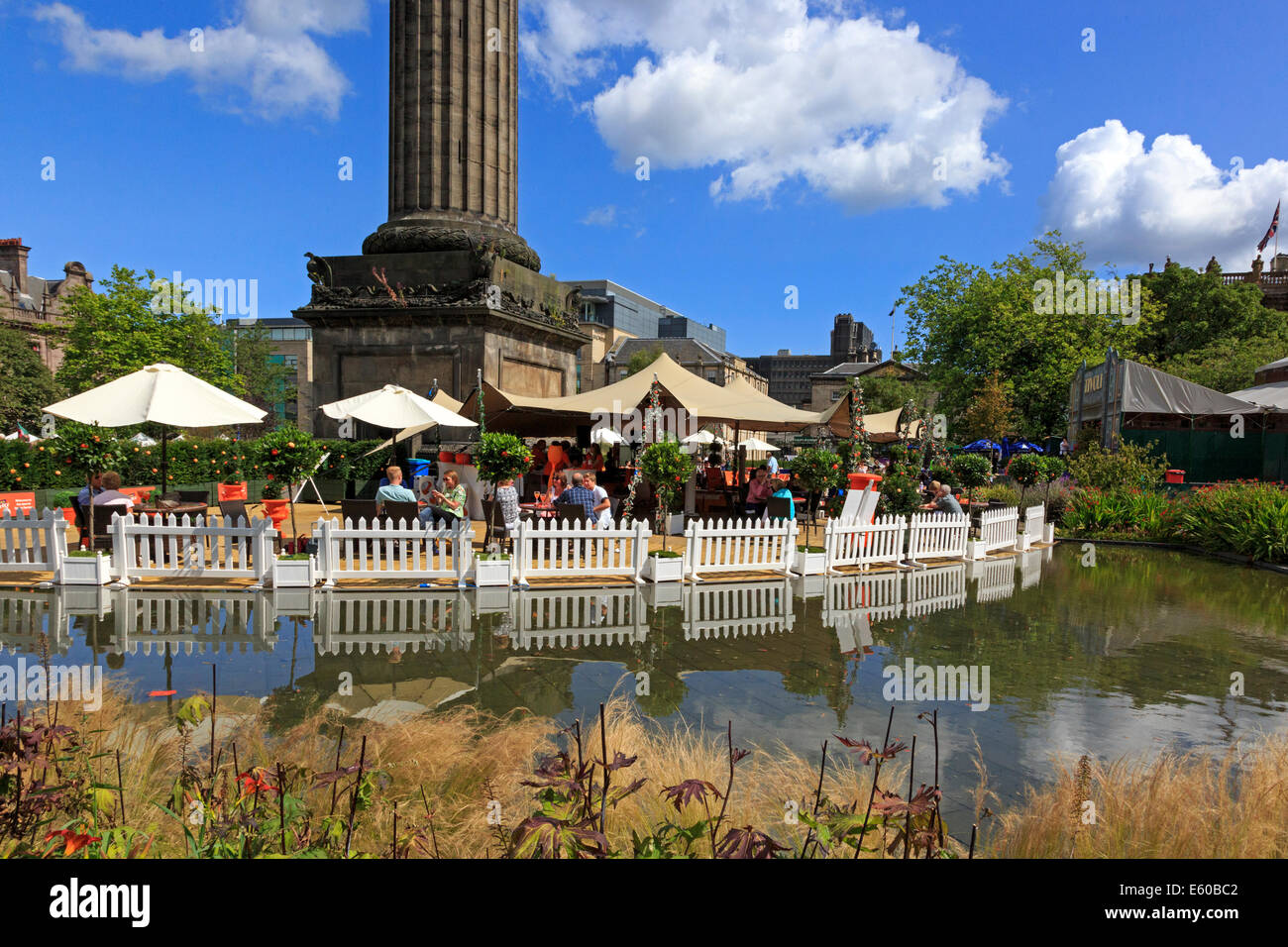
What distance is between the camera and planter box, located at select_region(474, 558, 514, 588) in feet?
32.3

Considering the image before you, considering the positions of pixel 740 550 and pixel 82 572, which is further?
pixel 740 550

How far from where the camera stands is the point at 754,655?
745 cm

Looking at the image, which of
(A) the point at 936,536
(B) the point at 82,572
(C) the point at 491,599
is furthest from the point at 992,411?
(B) the point at 82,572

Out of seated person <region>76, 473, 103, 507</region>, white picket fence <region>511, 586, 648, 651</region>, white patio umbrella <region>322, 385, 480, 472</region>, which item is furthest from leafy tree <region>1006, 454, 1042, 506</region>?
seated person <region>76, 473, 103, 507</region>

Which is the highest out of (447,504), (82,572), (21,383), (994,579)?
(21,383)

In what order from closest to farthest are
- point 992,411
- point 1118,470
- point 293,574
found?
point 293,574 → point 1118,470 → point 992,411

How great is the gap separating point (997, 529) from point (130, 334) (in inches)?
1670

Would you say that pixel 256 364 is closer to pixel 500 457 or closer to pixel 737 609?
pixel 500 457

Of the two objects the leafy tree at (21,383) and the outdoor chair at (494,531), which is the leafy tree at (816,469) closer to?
the outdoor chair at (494,531)

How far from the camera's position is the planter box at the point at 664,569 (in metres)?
10.5

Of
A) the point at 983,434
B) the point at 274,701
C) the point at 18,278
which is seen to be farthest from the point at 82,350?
the point at 983,434

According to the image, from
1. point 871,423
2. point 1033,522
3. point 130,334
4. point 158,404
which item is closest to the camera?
point 158,404

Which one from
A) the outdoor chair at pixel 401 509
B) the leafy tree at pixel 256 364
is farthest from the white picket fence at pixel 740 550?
the leafy tree at pixel 256 364

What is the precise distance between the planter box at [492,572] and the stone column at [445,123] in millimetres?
12961
